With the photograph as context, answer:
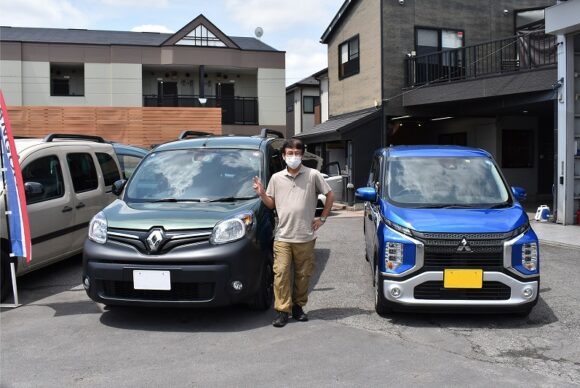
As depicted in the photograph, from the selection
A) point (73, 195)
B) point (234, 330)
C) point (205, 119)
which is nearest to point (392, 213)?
point (234, 330)

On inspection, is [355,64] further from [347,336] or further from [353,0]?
[347,336]

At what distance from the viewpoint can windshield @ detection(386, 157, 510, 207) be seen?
5387 millimetres

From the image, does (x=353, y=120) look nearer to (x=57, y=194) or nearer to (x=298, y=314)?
(x=57, y=194)

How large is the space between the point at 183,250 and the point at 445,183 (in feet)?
9.54

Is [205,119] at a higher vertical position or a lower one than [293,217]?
higher

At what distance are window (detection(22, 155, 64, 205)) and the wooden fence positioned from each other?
1350cm

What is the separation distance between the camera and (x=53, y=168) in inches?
260

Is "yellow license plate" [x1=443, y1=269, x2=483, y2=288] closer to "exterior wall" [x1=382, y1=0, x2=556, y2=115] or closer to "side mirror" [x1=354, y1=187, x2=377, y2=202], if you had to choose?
"side mirror" [x1=354, y1=187, x2=377, y2=202]

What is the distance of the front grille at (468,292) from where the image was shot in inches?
183

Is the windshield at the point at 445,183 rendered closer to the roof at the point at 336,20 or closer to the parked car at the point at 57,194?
the parked car at the point at 57,194

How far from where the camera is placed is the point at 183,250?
448 cm

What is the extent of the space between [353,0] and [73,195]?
14.0 m

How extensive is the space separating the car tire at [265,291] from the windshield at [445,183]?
1493 millimetres

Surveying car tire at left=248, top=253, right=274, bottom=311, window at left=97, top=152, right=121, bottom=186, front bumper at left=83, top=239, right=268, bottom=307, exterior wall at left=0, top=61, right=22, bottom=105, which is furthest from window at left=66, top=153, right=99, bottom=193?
exterior wall at left=0, top=61, right=22, bottom=105
